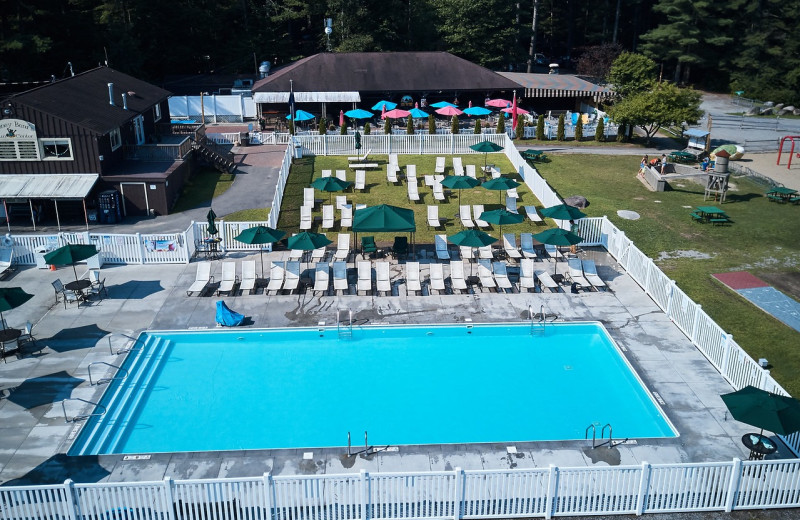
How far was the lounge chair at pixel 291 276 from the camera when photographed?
2203cm

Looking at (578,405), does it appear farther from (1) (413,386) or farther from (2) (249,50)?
(2) (249,50)

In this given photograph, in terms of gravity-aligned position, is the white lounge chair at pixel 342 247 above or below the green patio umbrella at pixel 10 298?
below

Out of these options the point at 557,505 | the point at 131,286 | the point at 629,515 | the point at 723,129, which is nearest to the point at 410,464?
the point at 557,505

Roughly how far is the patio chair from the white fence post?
14954 millimetres

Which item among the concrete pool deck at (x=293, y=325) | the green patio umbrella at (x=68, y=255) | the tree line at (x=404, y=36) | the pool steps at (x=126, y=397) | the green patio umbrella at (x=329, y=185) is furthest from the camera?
the tree line at (x=404, y=36)

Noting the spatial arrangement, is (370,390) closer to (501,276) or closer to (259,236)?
(501,276)

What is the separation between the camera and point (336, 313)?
20.8 meters

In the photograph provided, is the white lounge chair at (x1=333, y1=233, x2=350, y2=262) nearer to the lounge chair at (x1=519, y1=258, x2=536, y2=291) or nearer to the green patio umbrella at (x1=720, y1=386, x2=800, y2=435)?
the lounge chair at (x1=519, y1=258, x2=536, y2=291)

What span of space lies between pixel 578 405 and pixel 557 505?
13.8 ft

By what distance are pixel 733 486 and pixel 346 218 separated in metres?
18.6

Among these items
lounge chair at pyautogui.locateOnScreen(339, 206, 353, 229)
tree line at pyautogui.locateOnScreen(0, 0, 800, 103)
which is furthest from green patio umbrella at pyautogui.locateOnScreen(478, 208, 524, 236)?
tree line at pyautogui.locateOnScreen(0, 0, 800, 103)

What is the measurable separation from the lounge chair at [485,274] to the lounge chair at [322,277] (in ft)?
16.2

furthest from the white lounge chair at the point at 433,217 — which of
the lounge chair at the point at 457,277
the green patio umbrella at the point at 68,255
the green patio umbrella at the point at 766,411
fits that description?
the green patio umbrella at the point at 766,411

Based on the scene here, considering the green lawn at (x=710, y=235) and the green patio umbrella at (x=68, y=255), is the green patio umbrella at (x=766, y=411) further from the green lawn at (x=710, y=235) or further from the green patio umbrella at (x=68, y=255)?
the green patio umbrella at (x=68, y=255)
